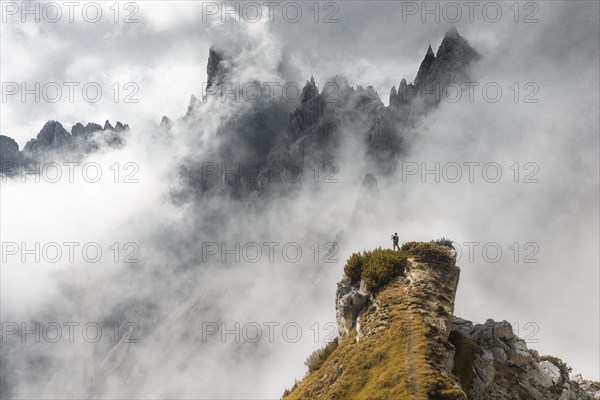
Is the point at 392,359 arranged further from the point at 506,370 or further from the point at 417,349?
the point at 506,370

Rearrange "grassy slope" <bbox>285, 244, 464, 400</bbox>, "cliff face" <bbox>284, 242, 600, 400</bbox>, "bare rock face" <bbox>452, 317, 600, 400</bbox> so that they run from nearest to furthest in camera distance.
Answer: "grassy slope" <bbox>285, 244, 464, 400</bbox> < "cliff face" <bbox>284, 242, 600, 400</bbox> < "bare rock face" <bbox>452, 317, 600, 400</bbox>

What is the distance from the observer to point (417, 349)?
1114 inches

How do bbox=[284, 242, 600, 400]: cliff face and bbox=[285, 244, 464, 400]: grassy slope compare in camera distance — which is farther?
bbox=[284, 242, 600, 400]: cliff face

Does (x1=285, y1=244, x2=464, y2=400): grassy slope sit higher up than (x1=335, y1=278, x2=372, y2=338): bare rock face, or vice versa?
(x1=335, y1=278, x2=372, y2=338): bare rock face

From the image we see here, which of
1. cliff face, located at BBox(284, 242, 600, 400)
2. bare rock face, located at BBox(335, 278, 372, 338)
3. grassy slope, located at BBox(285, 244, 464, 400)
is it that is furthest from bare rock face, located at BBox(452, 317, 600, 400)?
bare rock face, located at BBox(335, 278, 372, 338)

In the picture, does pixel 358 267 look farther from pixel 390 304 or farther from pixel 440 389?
pixel 440 389

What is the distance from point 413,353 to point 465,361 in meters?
5.96

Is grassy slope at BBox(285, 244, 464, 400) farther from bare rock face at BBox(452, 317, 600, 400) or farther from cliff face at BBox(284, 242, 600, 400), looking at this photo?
bare rock face at BBox(452, 317, 600, 400)

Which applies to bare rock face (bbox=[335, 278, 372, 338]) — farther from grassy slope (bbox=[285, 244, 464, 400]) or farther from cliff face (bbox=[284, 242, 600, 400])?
grassy slope (bbox=[285, 244, 464, 400])

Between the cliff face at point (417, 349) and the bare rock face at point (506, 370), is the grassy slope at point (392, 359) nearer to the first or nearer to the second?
the cliff face at point (417, 349)

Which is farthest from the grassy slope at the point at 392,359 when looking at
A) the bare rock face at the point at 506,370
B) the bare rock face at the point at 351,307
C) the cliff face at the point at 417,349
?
the bare rock face at the point at 506,370

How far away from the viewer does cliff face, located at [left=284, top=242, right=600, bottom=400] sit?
27.2m

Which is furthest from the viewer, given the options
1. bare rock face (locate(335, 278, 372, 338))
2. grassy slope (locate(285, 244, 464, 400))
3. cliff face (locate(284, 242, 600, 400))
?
bare rock face (locate(335, 278, 372, 338))

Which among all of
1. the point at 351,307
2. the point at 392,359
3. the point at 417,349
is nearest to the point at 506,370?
the point at 417,349
